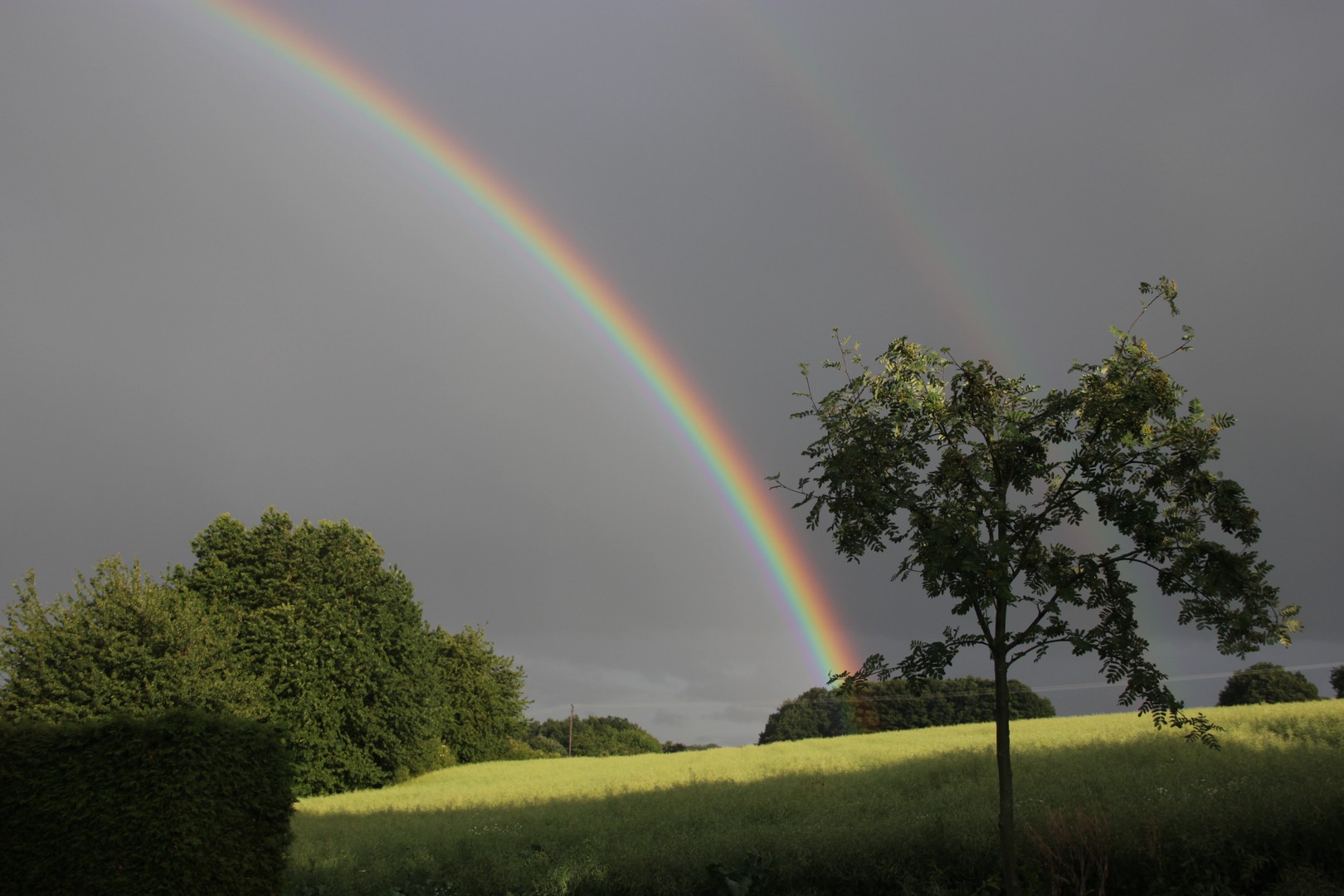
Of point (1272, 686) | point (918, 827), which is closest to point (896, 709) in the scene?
point (1272, 686)

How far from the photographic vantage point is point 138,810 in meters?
12.3

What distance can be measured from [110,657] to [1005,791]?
123 ft

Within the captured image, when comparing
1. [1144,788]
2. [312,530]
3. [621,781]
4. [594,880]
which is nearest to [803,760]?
[621,781]

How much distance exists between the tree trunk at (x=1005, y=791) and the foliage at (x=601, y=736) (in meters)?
101

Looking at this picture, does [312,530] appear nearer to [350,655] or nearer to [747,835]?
Answer: [350,655]

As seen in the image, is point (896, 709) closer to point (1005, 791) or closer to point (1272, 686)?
point (1272, 686)

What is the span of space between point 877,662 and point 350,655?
38544mm

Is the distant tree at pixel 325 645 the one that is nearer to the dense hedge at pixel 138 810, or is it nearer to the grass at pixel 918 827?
the grass at pixel 918 827

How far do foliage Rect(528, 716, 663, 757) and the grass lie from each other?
85.3 m

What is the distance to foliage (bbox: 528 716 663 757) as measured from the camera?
10950 centimetres

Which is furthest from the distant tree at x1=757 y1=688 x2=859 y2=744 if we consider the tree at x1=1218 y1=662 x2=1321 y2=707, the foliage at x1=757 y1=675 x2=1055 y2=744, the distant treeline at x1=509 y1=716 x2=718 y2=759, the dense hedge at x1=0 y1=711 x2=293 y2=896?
the dense hedge at x1=0 y1=711 x2=293 y2=896

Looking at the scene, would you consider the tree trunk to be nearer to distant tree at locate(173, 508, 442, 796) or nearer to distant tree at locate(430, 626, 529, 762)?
distant tree at locate(173, 508, 442, 796)

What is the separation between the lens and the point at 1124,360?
10086 millimetres

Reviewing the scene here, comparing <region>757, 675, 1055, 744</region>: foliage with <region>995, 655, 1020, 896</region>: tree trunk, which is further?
<region>757, 675, 1055, 744</region>: foliage
